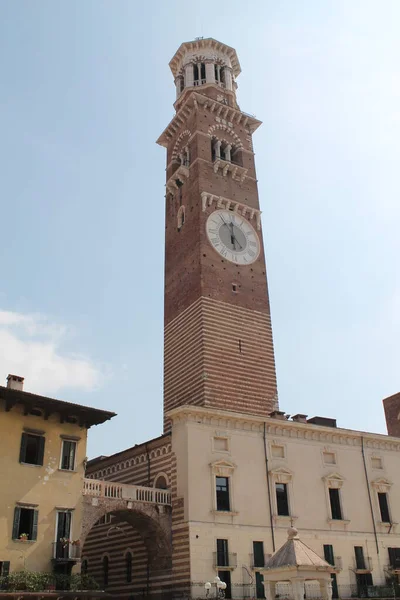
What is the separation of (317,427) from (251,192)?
1932 centimetres

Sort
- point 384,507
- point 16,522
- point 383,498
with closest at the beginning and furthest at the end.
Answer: point 16,522
point 384,507
point 383,498

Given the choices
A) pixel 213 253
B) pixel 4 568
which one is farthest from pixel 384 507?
pixel 4 568

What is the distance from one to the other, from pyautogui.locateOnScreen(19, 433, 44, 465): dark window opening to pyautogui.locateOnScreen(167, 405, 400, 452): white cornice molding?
6.23m

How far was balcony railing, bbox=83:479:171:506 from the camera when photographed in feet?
84.7

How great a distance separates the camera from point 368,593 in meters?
28.7

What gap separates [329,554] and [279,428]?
607 cm

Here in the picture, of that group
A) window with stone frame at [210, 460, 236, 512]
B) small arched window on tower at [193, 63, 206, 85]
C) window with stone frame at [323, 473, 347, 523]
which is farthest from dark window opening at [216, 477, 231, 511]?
small arched window on tower at [193, 63, 206, 85]

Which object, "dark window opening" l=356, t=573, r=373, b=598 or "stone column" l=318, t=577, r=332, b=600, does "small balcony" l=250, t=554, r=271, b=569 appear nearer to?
"dark window opening" l=356, t=573, r=373, b=598

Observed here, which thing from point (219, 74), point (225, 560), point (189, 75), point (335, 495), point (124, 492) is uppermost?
point (219, 74)

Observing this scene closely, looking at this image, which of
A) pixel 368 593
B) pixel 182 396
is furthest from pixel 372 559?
pixel 182 396

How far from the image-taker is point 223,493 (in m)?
27.8

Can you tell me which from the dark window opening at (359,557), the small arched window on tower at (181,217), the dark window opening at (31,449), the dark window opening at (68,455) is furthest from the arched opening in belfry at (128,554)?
the small arched window on tower at (181,217)

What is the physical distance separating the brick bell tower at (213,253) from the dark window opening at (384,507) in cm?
752

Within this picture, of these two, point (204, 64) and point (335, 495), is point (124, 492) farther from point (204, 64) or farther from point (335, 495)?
point (204, 64)
